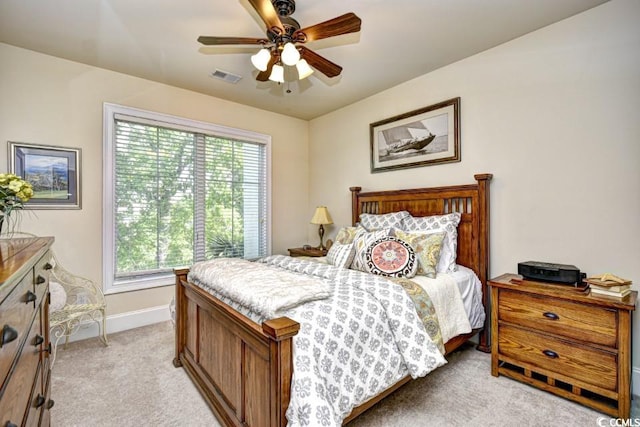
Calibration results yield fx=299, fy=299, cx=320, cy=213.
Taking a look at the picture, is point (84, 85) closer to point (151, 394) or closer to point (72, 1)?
point (72, 1)

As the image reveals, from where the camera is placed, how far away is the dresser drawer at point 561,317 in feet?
5.90

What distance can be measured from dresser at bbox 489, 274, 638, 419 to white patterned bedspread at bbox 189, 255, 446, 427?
86cm

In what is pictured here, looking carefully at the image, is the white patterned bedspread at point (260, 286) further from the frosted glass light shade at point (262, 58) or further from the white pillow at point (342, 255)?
the frosted glass light shade at point (262, 58)

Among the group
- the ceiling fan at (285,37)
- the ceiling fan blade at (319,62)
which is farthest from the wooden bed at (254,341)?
the ceiling fan at (285,37)

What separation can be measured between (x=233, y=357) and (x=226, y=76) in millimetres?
2851

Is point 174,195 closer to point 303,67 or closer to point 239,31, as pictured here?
point 239,31

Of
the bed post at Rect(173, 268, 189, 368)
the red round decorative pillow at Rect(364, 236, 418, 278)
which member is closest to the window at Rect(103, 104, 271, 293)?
the bed post at Rect(173, 268, 189, 368)

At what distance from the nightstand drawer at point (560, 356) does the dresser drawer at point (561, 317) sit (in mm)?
64

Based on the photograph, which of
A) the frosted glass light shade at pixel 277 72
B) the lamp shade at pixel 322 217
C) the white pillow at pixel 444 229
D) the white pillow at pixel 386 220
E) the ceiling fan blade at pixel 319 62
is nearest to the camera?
the ceiling fan blade at pixel 319 62

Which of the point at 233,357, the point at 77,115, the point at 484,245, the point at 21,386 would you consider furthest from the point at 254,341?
the point at 77,115

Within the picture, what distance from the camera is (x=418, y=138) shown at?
10.8 feet

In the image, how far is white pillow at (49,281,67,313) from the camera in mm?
2529

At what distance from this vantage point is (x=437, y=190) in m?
3.07

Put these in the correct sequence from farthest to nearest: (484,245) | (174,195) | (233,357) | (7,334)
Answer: (174,195) → (484,245) → (233,357) → (7,334)
